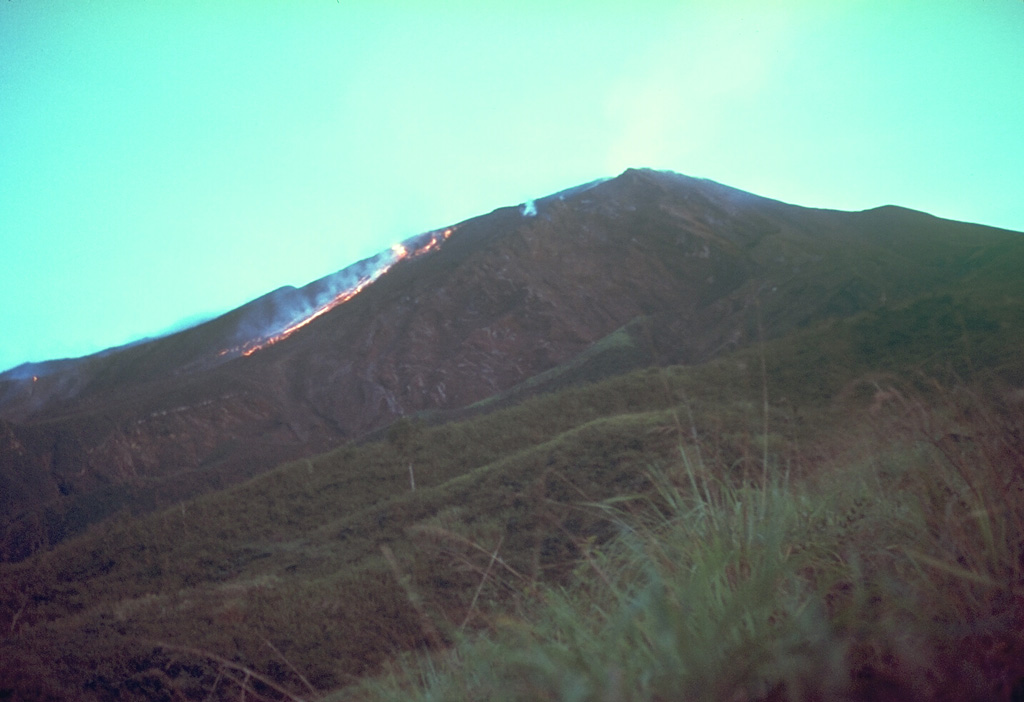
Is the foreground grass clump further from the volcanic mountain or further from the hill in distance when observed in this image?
the volcanic mountain

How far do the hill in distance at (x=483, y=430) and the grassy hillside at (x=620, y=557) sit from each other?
0.05 m

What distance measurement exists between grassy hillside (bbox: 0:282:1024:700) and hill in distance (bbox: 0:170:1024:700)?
0.05 meters

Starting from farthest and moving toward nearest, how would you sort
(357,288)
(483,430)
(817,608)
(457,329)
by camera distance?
(357,288)
(457,329)
(483,430)
(817,608)

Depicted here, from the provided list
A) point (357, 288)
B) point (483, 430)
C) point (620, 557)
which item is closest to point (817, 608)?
point (620, 557)

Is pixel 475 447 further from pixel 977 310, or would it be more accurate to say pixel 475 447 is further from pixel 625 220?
pixel 625 220

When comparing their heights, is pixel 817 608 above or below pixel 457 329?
below

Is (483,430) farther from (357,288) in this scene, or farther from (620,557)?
(357,288)

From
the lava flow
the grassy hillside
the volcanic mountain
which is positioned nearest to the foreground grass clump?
the grassy hillside

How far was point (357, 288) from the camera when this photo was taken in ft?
180

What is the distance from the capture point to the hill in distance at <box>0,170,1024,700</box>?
394 centimetres

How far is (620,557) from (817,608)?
1548 mm

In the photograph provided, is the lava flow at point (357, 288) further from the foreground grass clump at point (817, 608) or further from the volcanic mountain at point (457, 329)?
the foreground grass clump at point (817, 608)

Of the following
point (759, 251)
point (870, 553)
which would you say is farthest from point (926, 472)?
point (759, 251)

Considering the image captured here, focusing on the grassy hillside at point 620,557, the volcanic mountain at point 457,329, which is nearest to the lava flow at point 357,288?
the volcanic mountain at point 457,329
